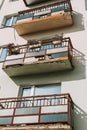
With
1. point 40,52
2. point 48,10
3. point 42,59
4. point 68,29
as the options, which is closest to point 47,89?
point 42,59

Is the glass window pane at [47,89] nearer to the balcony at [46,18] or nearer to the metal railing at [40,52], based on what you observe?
the metal railing at [40,52]

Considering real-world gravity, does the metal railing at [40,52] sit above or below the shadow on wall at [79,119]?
above

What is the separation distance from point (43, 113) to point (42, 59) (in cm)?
367

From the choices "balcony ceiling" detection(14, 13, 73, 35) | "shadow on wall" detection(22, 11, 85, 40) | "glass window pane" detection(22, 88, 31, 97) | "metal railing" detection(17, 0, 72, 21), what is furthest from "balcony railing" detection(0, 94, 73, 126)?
"metal railing" detection(17, 0, 72, 21)

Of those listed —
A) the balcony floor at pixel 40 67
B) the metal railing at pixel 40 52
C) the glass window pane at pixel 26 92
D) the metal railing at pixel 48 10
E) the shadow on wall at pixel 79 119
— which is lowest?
the shadow on wall at pixel 79 119

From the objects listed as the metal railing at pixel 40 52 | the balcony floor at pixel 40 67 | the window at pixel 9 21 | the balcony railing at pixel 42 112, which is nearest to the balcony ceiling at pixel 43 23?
the metal railing at pixel 40 52

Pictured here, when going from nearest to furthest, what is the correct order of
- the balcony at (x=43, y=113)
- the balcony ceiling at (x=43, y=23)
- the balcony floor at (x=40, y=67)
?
the balcony at (x=43, y=113)
the balcony floor at (x=40, y=67)
the balcony ceiling at (x=43, y=23)

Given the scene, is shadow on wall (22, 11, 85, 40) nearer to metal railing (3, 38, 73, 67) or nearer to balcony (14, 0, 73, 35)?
balcony (14, 0, 73, 35)

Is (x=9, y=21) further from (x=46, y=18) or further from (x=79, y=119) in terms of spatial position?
(x=79, y=119)

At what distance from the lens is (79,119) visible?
1116cm

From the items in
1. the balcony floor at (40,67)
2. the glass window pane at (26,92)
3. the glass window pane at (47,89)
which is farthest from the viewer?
the glass window pane at (26,92)

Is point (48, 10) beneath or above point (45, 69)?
above

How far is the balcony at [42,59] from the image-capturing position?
13102 millimetres

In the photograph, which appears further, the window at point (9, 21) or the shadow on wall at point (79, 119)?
the window at point (9, 21)
